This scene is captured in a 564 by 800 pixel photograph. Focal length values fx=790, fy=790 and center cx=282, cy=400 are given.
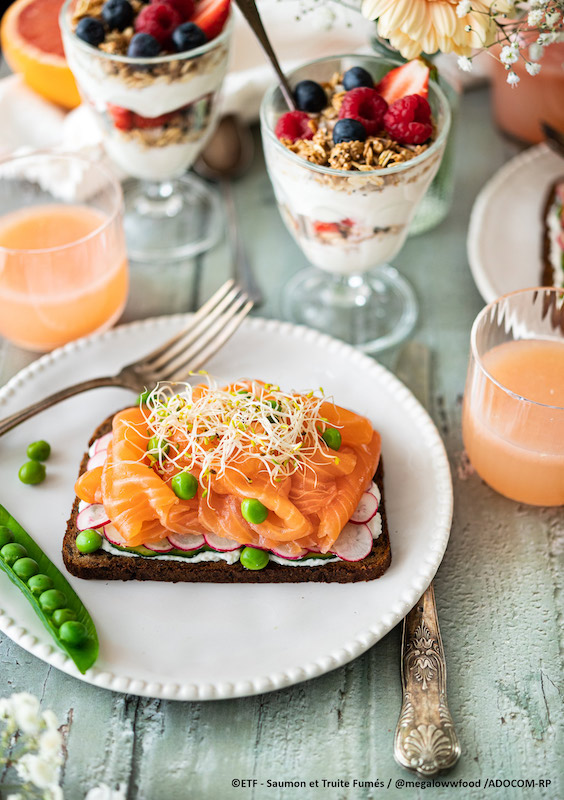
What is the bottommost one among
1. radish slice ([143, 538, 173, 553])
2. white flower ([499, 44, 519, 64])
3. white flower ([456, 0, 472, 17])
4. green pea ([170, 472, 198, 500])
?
radish slice ([143, 538, 173, 553])

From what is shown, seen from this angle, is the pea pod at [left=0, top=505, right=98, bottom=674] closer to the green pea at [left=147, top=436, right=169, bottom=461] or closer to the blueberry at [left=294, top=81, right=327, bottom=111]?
the green pea at [left=147, top=436, right=169, bottom=461]

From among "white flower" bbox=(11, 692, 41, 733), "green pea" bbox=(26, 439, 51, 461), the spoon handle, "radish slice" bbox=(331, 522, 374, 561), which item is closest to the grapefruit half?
the spoon handle

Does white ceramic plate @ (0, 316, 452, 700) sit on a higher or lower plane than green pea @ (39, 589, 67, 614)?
lower

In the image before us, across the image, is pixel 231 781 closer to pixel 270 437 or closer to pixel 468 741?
pixel 468 741

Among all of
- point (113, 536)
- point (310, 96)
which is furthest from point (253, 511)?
point (310, 96)

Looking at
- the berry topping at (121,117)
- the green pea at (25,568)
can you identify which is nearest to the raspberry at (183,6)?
the berry topping at (121,117)

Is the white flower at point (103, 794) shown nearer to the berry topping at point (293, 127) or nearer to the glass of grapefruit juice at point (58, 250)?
the glass of grapefruit juice at point (58, 250)

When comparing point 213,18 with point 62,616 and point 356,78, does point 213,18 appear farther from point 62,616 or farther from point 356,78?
point 62,616
